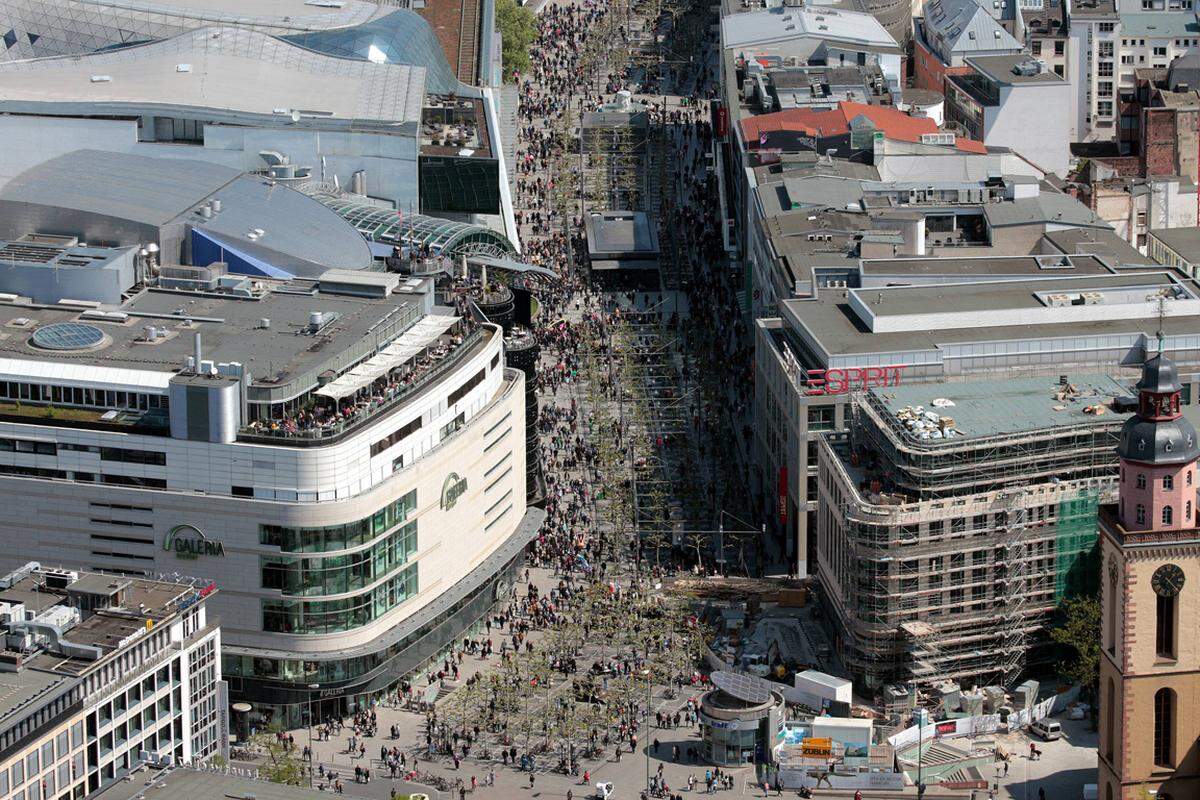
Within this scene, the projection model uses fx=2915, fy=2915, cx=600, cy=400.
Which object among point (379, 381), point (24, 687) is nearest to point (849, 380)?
point (379, 381)

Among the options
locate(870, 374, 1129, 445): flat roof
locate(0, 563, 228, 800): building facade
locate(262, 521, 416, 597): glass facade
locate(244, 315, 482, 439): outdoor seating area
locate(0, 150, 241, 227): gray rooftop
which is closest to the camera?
locate(0, 563, 228, 800): building facade

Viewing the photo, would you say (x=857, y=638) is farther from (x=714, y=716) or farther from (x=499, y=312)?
(x=499, y=312)

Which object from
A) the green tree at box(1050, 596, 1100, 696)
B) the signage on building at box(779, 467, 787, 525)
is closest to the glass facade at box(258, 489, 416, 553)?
the signage on building at box(779, 467, 787, 525)

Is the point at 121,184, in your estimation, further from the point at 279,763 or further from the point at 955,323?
the point at 279,763

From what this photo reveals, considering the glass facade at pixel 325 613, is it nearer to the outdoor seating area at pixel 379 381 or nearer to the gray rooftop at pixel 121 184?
the outdoor seating area at pixel 379 381

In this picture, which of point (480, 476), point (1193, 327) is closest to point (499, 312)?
point (480, 476)

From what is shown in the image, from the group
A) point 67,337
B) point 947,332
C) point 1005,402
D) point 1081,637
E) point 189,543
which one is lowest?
point 1081,637

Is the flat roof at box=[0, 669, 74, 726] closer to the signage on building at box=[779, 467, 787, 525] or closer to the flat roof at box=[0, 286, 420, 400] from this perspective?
the flat roof at box=[0, 286, 420, 400]
